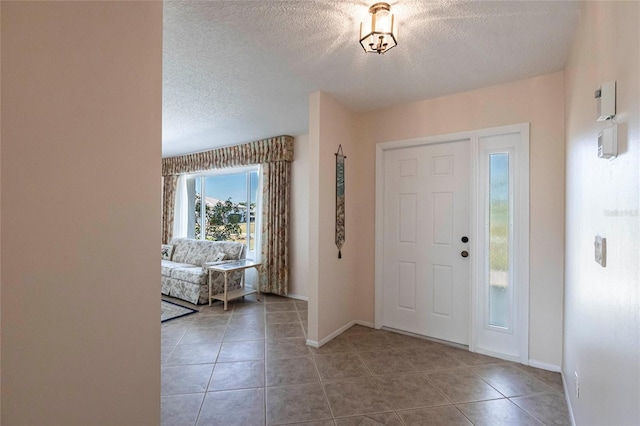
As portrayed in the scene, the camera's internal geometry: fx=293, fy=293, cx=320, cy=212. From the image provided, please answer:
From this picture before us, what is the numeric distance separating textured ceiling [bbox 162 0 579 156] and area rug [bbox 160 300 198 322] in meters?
2.55

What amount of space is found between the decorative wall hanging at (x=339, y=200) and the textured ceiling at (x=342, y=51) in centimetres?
64

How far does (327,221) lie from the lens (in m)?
3.04

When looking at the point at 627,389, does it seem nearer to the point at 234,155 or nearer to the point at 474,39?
the point at 474,39

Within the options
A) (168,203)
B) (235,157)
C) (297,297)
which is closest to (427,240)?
(297,297)

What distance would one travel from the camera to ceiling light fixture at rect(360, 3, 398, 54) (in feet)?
5.31

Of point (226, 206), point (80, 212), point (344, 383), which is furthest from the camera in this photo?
point (226, 206)

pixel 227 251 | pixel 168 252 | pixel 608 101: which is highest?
pixel 608 101

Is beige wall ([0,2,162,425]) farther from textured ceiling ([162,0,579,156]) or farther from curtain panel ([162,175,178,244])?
curtain panel ([162,175,178,244])

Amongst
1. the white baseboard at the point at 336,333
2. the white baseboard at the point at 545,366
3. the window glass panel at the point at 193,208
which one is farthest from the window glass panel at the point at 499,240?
the window glass panel at the point at 193,208

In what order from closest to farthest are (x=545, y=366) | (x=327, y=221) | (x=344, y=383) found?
(x=344, y=383) < (x=545, y=366) < (x=327, y=221)

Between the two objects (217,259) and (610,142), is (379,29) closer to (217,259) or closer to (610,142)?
(610,142)

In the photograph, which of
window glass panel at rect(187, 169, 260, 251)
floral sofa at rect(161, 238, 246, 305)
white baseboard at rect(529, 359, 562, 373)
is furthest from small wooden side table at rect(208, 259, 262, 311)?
white baseboard at rect(529, 359, 562, 373)

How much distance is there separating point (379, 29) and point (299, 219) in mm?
3330

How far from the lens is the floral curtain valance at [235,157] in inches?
185
